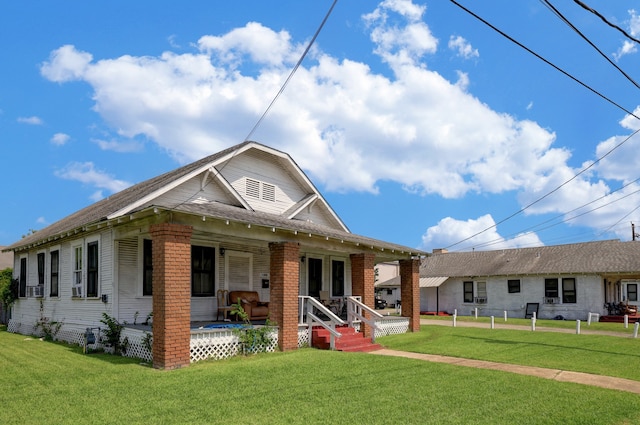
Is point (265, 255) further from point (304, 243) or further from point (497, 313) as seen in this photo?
point (497, 313)

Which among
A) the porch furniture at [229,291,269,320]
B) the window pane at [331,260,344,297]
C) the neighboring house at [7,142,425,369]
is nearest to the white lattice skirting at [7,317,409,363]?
the neighboring house at [7,142,425,369]

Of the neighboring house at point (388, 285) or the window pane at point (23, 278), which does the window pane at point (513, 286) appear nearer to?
the neighboring house at point (388, 285)

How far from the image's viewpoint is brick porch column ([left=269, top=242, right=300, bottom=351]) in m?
13.7

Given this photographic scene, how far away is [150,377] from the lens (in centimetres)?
980

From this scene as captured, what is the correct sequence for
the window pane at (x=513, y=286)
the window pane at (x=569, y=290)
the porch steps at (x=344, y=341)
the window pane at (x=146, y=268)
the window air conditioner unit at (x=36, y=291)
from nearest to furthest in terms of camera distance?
the window pane at (x=146, y=268), the porch steps at (x=344, y=341), the window air conditioner unit at (x=36, y=291), the window pane at (x=569, y=290), the window pane at (x=513, y=286)

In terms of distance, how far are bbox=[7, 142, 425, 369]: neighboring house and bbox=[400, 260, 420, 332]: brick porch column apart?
0.15 feet

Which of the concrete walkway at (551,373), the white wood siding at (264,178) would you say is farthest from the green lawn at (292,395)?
the white wood siding at (264,178)

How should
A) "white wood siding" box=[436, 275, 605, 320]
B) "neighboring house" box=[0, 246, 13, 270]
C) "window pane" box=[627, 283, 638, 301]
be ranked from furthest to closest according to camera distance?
"neighboring house" box=[0, 246, 13, 270]
"window pane" box=[627, 283, 638, 301]
"white wood siding" box=[436, 275, 605, 320]

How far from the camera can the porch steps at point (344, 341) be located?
47.7 feet

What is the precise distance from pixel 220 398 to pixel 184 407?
2.33 ft

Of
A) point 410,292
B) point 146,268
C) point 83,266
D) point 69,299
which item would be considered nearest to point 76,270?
point 83,266

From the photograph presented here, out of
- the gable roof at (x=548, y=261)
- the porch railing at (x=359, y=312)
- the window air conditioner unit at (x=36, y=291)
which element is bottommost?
the porch railing at (x=359, y=312)

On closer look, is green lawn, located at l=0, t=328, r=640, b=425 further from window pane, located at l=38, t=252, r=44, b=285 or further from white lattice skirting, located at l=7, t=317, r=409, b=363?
window pane, located at l=38, t=252, r=44, b=285

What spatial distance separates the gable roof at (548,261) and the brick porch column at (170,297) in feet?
86.4
